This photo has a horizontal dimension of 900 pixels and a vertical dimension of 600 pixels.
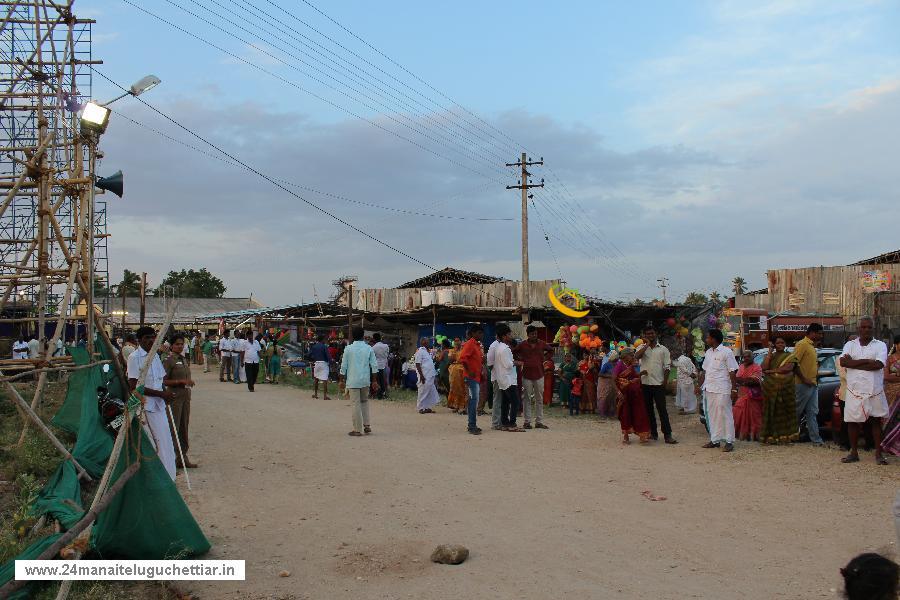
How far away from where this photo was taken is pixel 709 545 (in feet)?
20.4

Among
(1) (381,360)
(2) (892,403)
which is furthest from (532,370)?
(1) (381,360)

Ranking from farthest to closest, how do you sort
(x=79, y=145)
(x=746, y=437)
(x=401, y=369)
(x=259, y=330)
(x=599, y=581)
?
(x=259, y=330) < (x=401, y=369) < (x=746, y=437) < (x=79, y=145) < (x=599, y=581)

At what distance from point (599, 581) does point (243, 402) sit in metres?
15.3

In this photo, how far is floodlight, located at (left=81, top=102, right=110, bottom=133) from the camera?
21.2 feet

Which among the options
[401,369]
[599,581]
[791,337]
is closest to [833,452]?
[599,581]

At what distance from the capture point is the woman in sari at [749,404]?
1220cm

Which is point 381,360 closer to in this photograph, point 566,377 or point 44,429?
point 566,377

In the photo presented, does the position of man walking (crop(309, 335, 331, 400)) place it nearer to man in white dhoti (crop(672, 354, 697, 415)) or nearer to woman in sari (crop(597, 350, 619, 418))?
woman in sari (crop(597, 350, 619, 418))

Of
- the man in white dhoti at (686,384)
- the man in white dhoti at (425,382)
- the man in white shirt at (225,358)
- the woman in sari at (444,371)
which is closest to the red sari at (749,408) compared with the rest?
the man in white dhoti at (686,384)

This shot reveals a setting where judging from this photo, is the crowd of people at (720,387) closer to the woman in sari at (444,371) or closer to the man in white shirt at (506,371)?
the man in white shirt at (506,371)

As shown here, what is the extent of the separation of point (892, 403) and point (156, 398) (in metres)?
9.15

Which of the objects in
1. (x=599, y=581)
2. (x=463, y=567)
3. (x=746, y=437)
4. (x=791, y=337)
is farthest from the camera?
(x=791, y=337)

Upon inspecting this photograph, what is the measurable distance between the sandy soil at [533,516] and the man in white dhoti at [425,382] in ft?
17.0

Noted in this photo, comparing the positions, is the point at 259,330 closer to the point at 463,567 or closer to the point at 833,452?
the point at 833,452
